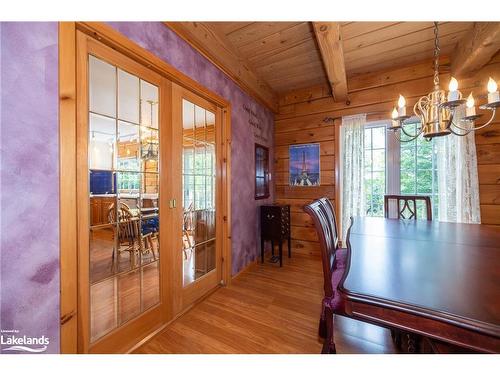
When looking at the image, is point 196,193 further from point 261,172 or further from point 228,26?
point 228,26

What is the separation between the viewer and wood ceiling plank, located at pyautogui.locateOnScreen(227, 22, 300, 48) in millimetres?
1964

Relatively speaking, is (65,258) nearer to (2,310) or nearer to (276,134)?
(2,310)

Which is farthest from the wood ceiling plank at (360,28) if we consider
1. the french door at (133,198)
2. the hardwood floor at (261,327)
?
the hardwood floor at (261,327)

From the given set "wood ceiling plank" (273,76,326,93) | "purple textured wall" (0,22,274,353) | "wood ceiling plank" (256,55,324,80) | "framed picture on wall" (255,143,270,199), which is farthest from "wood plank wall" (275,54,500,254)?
"purple textured wall" (0,22,274,353)

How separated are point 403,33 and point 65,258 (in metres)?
3.34

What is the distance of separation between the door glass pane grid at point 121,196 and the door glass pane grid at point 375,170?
284cm

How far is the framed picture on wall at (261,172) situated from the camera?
3.11m

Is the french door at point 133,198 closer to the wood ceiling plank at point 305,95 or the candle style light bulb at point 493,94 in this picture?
the wood ceiling plank at point 305,95

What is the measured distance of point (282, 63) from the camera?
2643 mm

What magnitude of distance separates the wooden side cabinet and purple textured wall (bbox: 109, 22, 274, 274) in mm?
99

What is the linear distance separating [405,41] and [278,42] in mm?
1381

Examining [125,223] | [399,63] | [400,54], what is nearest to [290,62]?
[400,54]

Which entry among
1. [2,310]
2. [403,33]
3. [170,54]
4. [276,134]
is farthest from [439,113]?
[2,310]

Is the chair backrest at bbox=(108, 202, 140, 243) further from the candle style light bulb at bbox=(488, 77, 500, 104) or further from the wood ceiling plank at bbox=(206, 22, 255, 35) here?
the candle style light bulb at bbox=(488, 77, 500, 104)
